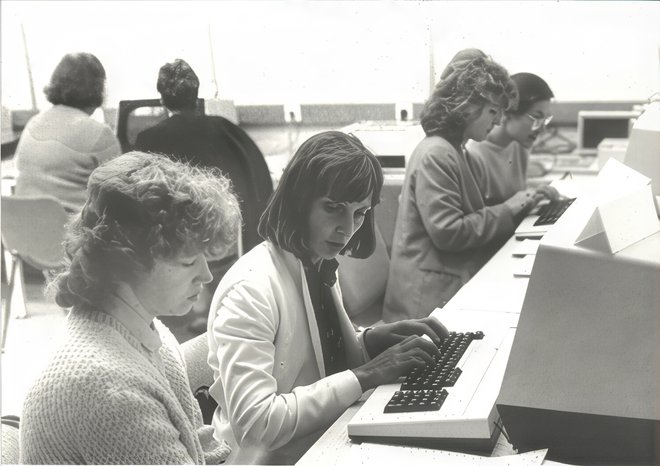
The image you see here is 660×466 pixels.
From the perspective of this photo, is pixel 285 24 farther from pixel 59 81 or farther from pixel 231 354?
pixel 231 354

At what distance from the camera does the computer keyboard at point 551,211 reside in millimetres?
2441

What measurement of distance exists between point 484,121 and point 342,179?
1.66 ft

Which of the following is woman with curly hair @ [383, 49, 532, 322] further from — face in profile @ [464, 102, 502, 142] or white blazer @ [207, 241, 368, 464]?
white blazer @ [207, 241, 368, 464]

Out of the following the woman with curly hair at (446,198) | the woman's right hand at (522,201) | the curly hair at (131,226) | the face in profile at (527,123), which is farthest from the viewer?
the woman's right hand at (522,201)

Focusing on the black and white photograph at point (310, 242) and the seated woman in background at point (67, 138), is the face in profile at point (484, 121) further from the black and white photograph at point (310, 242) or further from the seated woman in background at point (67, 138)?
the seated woman in background at point (67, 138)

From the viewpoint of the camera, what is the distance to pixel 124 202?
1.28 meters

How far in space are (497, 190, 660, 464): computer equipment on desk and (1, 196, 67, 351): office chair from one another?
1.06 meters

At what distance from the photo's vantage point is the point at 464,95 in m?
1.74

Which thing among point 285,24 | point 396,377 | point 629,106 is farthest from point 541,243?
point 629,106

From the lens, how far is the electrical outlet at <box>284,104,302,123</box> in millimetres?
1670

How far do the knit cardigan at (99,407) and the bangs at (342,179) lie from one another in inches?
19.8

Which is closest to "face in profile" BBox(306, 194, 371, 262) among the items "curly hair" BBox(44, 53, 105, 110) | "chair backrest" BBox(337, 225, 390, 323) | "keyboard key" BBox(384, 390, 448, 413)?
"chair backrest" BBox(337, 225, 390, 323)

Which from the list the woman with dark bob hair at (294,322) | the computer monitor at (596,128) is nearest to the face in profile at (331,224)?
the woman with dark bob hair at (294,322)

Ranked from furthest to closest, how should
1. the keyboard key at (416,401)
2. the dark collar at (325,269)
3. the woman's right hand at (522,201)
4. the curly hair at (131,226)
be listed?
1. the woman's right hand at (522,201)
2. the dark collar at (325,269)
3. the keyboard key at (416,401)
4. the curly hair at (131,226)
